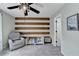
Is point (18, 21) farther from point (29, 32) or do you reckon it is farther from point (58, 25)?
point (58, 25)

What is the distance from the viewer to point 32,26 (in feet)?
18.9

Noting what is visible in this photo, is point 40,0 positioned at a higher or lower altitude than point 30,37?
higher

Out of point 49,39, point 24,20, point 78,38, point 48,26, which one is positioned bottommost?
point 49,39

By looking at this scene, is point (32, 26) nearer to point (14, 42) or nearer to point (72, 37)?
point (14, 42)

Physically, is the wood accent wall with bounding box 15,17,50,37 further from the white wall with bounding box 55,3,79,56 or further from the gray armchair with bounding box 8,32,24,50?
the white wall with bounding box 55,3,79,56

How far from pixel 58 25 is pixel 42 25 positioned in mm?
1181

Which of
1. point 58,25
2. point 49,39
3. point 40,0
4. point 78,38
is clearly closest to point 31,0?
point 40,0

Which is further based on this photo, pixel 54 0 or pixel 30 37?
pixel 30 37

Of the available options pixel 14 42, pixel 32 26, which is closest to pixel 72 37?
pixel 14 42

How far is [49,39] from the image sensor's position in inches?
221

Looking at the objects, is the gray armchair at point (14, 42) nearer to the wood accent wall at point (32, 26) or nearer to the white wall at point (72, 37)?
the wood accent wall at point (32, 26)

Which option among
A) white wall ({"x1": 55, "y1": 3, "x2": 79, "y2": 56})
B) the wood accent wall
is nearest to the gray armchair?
the wood accent wall

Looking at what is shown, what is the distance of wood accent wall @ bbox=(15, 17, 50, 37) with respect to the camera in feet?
18.8

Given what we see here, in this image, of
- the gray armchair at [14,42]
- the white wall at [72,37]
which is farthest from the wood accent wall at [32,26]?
the white wall at [72,37]
